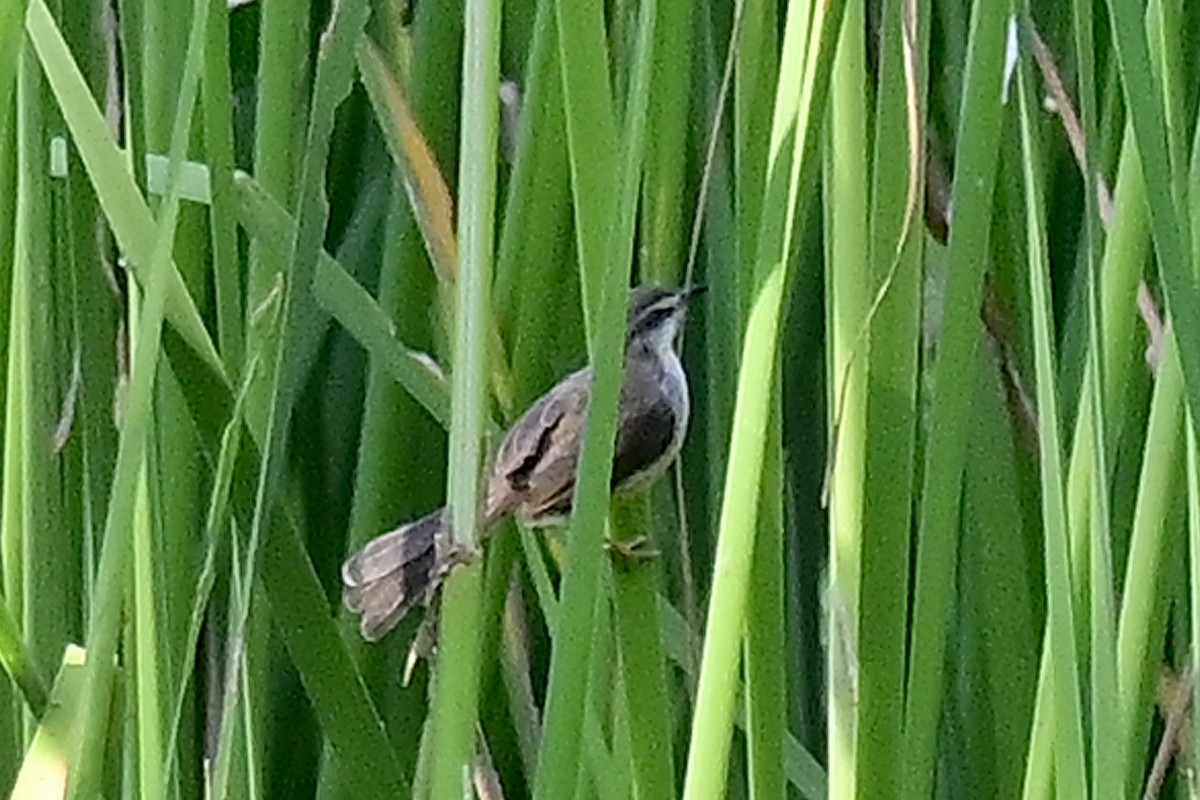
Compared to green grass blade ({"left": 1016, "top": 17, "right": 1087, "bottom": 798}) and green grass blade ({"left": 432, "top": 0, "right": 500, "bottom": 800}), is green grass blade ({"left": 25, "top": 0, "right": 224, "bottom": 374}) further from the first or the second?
green grass blade ({"left": 1016, "top": 17, "right": 1087, "bottom": 798})

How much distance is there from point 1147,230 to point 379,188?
34 centimetres

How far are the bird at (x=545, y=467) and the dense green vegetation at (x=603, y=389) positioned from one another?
19mm

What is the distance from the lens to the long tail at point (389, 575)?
642 millimetres

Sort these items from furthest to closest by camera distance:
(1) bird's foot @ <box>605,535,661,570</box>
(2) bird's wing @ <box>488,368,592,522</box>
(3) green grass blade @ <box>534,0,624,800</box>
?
(2) bird's wing @ <box>488,368,592,522</box>, (1) bird's foot @ <box>605,535,661,570</box>, (3) green grass blade @ <box>534,0,624,800</box>

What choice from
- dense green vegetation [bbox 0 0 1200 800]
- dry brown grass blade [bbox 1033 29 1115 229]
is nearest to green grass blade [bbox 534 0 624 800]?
dense green vegetation [bbox 0 0 1200 800]

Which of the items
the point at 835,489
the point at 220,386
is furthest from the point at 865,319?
the point at 220,386

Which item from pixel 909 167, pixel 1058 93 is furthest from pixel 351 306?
pixel 1058 93

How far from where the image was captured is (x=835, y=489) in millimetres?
560

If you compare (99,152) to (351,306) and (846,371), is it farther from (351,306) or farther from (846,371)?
(846,371)

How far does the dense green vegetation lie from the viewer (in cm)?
49

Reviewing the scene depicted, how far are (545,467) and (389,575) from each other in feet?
0.37

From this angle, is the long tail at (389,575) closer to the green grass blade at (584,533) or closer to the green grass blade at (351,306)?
the green grass blade at (351,306)

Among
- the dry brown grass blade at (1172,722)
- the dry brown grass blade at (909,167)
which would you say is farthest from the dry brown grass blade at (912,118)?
the dry brown grass blade at (1172,722)

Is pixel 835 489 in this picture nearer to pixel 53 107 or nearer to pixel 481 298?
pixel 481 298
